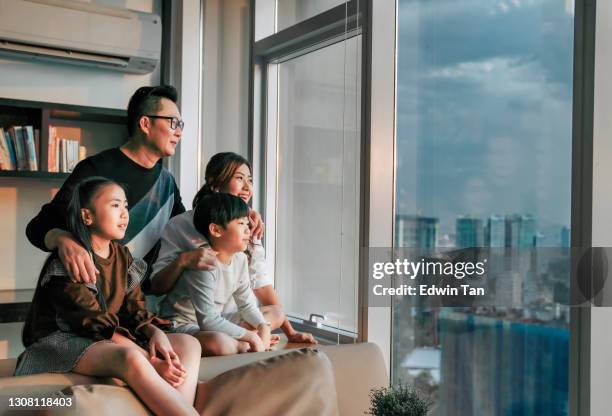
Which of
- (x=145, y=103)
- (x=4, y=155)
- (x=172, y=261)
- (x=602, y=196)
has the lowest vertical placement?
(x=172, y=261)

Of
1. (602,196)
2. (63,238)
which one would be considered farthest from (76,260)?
(602,196)

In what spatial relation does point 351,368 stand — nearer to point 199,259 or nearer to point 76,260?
point 199,259

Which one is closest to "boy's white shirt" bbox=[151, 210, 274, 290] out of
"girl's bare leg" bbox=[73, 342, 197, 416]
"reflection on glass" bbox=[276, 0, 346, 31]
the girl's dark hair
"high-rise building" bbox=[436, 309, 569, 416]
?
the girl's dark hair

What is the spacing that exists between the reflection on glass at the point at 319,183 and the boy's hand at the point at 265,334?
0.44 meters

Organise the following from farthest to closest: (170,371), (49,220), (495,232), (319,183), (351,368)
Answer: (319,183) < (495,232) < (351,368) < (49,220) < (170,371)

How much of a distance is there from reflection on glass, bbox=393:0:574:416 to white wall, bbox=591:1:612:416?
0.10 metres

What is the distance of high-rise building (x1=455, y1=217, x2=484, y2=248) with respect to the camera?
2234mm

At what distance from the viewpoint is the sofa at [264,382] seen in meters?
1.50

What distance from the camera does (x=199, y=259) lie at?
2.08m

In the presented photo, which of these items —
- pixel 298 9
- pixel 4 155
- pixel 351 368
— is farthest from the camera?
pixel 4 155

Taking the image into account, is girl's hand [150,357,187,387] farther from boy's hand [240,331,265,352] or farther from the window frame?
the window frame

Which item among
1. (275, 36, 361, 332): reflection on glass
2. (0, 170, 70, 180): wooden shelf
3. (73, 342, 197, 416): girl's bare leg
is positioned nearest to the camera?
(73, 342, 197, 416): girl's bare leg

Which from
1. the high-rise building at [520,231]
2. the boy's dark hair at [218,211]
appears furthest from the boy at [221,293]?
the high-rise building at [520,231]

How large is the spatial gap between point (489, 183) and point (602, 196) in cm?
38
